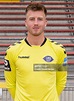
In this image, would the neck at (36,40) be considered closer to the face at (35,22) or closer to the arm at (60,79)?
the face at (35,22)

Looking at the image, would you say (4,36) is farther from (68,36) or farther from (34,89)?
(34,89)

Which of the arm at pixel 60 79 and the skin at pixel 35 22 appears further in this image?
the arm at pixel 60 79

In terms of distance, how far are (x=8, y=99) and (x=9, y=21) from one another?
308 centimetres

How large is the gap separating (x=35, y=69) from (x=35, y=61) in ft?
0.17

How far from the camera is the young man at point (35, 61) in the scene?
199cm

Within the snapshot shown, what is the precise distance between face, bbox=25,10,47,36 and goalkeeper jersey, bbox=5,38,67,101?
4.8 inches

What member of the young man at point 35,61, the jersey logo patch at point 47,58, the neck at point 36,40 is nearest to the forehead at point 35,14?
the young man at point 35,61

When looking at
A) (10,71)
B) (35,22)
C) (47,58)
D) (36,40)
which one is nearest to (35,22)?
(35,22)

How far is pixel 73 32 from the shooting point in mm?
6383

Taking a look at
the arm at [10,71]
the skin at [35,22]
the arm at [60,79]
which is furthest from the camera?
the arm at [60,79]

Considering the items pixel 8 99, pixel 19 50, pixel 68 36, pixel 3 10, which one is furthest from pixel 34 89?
pixel 3 10

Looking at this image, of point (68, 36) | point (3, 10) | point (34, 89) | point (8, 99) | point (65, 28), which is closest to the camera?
point (34, 89)

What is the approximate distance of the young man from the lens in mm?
1987

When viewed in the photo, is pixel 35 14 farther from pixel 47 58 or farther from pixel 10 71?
pixel 10 71
